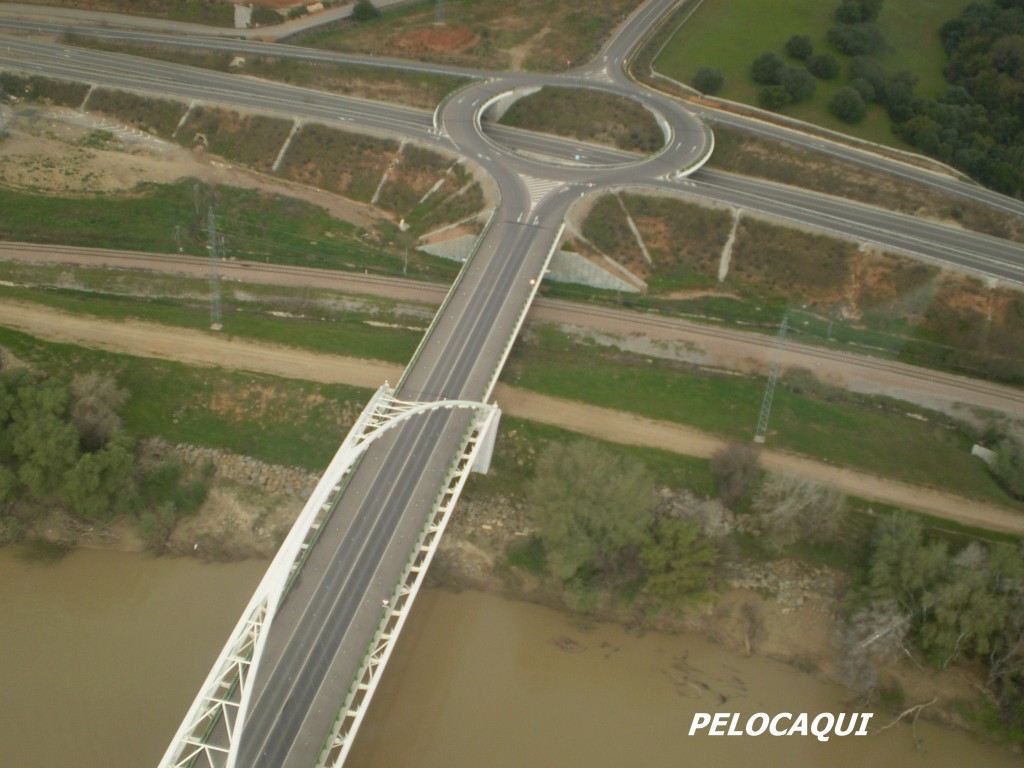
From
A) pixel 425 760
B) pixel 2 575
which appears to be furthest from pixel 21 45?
pixel 425 760

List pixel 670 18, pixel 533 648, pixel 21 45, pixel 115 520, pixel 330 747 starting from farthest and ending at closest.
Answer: pixel 670 18
pixel 21 45
pixel 115 520
pixel 533 648
pixel 330 747

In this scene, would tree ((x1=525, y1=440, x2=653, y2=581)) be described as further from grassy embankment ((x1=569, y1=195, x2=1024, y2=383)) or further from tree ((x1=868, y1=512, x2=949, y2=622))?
grassy embankment ((x1=569, y1=195, x2=1024, y2=383))

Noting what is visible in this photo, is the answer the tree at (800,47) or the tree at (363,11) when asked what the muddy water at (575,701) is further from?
the tree at (363,11)

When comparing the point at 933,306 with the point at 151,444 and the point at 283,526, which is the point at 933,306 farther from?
the point at 151,444

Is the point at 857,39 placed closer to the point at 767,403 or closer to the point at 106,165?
the point at 767,403

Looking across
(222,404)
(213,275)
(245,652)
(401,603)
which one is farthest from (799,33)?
(245,652)

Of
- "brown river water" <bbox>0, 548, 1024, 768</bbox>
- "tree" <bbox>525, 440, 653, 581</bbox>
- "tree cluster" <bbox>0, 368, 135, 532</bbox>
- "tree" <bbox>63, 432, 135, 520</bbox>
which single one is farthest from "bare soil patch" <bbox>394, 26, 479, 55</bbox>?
"brown river water" <bbox>0, 548, 1024, 768</bbox>
